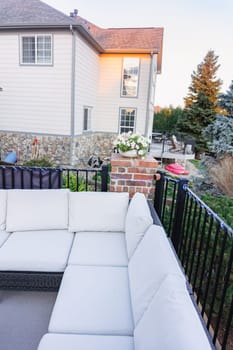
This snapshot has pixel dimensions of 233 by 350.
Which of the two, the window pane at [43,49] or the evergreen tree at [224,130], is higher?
the window pane at [43,49]

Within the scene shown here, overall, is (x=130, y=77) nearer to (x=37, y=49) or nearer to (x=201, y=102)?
(x=37, y=49)

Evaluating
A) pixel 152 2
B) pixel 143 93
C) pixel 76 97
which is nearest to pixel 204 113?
pixel 143 93

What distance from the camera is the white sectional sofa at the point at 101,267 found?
1064mm

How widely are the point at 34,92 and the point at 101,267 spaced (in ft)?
23.6

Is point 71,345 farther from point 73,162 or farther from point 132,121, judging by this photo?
point 132,121

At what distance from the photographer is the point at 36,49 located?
727 cm

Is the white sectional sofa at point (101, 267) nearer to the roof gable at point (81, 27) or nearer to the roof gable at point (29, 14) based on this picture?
the roof gable at point (81, 27)

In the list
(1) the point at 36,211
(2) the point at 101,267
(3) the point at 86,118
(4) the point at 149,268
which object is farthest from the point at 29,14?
(4) the point at 149,268

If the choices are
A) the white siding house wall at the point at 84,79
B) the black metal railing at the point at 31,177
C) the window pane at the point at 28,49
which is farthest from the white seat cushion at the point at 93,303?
the window pane at the point at 28,49

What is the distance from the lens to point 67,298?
60.0 inches

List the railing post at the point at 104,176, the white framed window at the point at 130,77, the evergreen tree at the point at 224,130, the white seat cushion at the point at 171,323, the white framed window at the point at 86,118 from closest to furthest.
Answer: the white seat cushion at the point at 171,323, the railing post at the point at 104,176, the evergreen tree at the point at 224,130, the white framed window at the point at 86,118, the white framed window at the point at 130,77

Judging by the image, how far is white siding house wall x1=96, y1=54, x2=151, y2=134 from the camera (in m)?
9.71

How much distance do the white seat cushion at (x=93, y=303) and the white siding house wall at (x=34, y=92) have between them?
6.40 meters

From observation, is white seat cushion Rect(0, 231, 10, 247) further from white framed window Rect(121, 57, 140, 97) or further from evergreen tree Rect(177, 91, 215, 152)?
evergreen tree Rect(177, 91, 215, 152)
